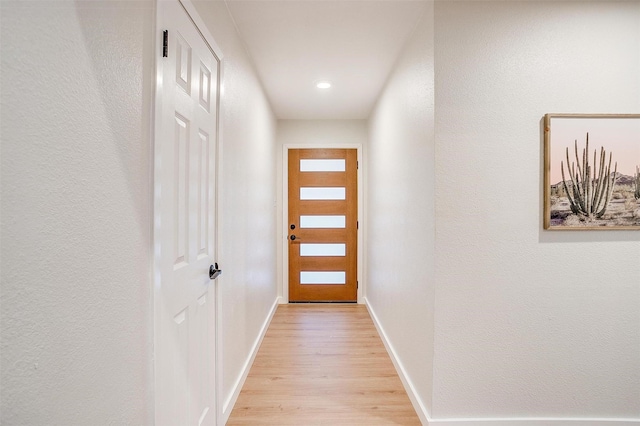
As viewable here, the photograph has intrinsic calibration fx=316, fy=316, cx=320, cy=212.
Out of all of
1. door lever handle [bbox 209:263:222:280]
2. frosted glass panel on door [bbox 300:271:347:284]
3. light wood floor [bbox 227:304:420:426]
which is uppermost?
door lever handle [bbox 209:263:222:280]

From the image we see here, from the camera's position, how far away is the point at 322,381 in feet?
7.45

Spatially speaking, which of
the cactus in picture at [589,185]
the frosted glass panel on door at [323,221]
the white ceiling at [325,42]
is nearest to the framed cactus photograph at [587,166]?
the cactus in picture at [589,185]

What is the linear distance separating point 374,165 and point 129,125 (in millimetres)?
2918

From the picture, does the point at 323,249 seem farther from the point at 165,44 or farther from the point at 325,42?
the point at 165,44

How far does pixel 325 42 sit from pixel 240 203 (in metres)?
1.29

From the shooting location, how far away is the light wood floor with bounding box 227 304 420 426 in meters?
1.91

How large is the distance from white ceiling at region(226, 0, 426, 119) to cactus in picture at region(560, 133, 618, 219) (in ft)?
4.10

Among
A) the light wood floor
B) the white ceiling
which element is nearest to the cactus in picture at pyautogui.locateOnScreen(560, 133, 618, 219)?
the white ceiling

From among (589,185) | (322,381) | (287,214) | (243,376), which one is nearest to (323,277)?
(287,214)

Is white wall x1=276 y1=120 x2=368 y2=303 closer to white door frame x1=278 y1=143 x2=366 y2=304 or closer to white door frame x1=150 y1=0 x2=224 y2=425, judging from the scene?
white door frame x1=278 y1=143 x2=366 y2=304

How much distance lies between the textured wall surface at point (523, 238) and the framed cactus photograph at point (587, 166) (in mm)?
58

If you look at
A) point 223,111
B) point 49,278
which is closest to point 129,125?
point 49,278

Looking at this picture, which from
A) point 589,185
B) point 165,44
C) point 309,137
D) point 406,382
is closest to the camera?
point 165,44

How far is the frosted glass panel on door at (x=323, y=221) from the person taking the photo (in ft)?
13.8
